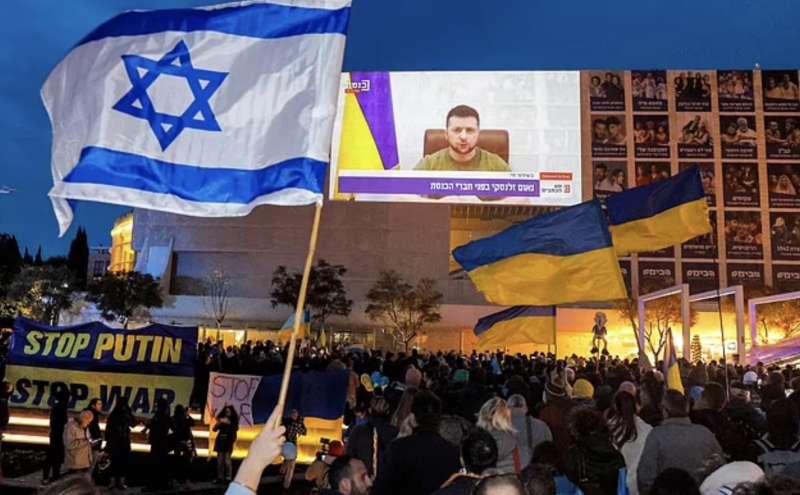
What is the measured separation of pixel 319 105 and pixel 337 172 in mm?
48139

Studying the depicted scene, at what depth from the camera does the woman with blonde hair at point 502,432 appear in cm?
498

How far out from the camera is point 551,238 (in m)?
8.91

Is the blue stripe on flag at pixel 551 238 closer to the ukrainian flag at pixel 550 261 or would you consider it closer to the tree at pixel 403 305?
the ukrainian flag at pixel 550 261

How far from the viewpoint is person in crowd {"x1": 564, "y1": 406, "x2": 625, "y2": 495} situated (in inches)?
192

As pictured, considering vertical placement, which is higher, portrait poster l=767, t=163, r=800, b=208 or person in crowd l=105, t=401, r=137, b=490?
portrait poster l=767, t=163, r=800, b=208

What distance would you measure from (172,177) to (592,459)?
3559 mm

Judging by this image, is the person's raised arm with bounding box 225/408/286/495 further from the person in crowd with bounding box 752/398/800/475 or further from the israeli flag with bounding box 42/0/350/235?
the person in crowd with bounding box 752/398/800/475

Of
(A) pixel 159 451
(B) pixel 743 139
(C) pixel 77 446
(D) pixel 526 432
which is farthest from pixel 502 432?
(B) pixel 743 139

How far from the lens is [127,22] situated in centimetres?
476

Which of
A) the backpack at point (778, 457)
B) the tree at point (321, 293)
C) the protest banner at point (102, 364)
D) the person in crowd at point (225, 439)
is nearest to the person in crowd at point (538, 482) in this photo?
the backpack at point (778, 457)

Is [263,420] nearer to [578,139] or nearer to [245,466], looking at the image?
[245,466]

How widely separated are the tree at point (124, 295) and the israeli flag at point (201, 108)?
46.3 metres

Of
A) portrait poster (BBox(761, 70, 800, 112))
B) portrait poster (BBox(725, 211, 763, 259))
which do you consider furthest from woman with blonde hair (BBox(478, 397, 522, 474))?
portrait poster (BBox(761, 70, 800, 112))

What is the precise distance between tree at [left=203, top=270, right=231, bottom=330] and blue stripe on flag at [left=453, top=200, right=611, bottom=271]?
4388cm
